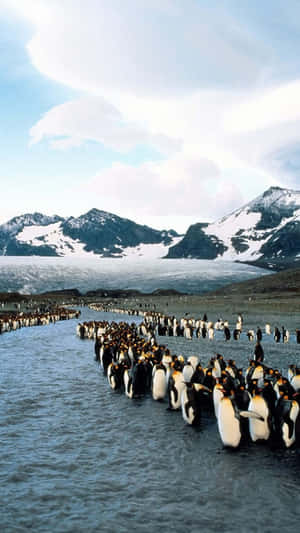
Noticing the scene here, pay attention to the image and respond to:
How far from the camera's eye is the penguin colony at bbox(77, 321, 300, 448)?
904 centimetres

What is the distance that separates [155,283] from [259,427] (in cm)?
15039

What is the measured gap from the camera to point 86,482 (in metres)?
7.77

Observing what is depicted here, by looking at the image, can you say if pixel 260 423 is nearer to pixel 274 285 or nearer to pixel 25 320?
pixel 25 320

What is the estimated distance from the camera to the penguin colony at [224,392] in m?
9.04

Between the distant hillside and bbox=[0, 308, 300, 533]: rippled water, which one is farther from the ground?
the distant hillside

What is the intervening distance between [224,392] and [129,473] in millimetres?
2696

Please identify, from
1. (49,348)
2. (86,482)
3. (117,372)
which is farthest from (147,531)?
(49,348)

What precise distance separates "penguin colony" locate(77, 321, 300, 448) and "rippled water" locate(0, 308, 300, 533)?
35 cm

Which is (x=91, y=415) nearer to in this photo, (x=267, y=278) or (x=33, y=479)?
(x=33, y=479)

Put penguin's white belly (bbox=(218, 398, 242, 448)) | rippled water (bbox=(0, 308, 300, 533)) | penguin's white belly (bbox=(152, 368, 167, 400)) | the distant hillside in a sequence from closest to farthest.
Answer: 1. rippled water (bbox=(0, 308, 300, 533))
2. penguin's white belly (bbox=(218, 398, 242, 448))
3. penguin's white belly (bbox=(152, 368, 167, 400))
4. the distant hillside

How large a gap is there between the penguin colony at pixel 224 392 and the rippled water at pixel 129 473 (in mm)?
346

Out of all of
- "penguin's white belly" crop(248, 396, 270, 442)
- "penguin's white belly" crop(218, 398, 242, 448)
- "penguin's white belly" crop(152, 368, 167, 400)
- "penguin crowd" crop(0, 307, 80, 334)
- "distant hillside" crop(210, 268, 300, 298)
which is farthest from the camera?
"distant hillside" crop(210, 268, 300, 298)

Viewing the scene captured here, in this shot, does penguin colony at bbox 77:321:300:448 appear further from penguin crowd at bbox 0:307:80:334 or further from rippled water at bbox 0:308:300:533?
penguin crowd at bbox 0:307:80:334

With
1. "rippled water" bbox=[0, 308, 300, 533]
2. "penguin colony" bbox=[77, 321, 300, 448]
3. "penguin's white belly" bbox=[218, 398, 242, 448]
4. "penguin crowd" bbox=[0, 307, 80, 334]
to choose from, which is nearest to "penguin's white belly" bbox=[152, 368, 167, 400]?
"penguin colony" bbox=[77, 321, 300, 448]
